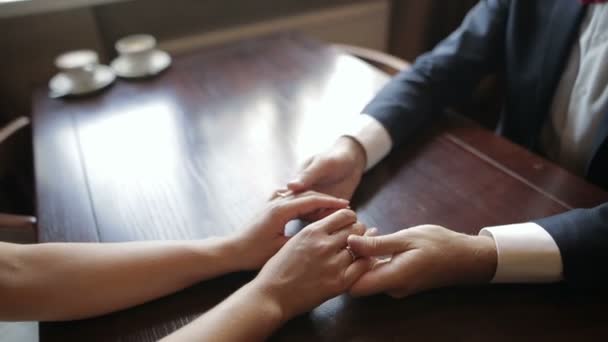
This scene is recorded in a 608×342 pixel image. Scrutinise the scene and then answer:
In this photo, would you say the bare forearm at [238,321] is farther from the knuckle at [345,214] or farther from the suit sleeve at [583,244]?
the suit sleeve at [583,244]

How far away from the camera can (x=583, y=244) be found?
550 mm

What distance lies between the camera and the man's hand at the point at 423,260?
52 cm

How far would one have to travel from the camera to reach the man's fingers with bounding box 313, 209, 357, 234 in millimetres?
580

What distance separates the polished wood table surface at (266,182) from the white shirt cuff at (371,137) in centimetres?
→ 3

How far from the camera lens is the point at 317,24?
5.93ft

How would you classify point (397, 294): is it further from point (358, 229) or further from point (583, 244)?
point (583, 244)

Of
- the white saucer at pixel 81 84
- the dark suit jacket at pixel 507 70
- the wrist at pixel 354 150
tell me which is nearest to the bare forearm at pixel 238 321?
the wrist at pixel 354 150

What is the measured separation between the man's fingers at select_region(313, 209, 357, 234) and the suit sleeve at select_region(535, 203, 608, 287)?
27 cm

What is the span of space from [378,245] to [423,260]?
0.06 m

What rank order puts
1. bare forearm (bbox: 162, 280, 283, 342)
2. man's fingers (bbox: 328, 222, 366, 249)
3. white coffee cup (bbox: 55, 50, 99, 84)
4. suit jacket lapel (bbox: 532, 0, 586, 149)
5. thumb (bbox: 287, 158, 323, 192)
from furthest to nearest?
white coffee cup (bbox: 55, 50, 99, 84), suit jacket lapel (bbox: 532, 0, 586, 149), thumb (bbox: 287, 158, 323, 192), man's fingers (bbox: 328, 222, 366, 249), bare forearm (bbox: 162, 280, 283, 342)

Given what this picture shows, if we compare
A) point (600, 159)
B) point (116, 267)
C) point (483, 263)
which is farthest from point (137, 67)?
point (600, 159)

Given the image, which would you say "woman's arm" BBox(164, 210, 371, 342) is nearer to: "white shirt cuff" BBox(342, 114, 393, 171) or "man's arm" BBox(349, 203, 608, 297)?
"man's arm" BBox(349, 203, 608, 297)

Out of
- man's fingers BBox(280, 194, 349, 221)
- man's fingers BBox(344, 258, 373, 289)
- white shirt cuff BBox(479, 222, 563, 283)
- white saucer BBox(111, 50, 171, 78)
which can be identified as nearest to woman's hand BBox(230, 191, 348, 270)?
man's fingers BBox(280, 194, 349, 221)

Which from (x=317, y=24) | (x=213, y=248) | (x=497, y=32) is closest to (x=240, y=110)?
(x=213, y=248)
